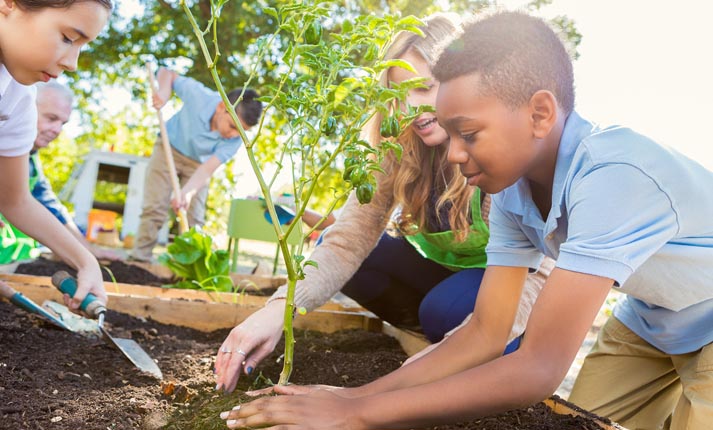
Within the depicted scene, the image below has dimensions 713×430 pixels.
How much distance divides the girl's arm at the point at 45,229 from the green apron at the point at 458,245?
47.1 inches

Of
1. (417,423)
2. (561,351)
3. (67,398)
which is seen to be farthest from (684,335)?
(67,398)

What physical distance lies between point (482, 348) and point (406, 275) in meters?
1.17

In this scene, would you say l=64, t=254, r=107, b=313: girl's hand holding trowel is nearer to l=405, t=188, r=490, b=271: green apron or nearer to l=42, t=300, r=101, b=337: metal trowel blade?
l=42, t=300, r=101, b=337: metal trowel blade

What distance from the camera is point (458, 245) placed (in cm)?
238

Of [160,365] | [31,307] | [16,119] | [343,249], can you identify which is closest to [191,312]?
[31,307]

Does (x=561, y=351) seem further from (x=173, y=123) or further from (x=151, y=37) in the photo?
(x=151, y=37)

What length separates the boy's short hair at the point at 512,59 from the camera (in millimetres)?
1391

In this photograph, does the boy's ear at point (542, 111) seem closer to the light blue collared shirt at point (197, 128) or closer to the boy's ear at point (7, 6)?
the boy's ear at point (7, 6)

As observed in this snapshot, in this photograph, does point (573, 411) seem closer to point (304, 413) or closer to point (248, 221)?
point (304, 413)

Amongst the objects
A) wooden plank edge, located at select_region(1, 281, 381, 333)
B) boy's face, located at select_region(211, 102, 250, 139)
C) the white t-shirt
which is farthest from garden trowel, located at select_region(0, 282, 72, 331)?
boy's face, located at select_region(211, 102, 250, 139)

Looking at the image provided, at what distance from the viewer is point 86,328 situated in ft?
7.87

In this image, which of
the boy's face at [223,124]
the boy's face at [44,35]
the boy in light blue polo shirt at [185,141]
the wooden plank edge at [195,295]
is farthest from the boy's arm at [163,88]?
the boy's face at [44,35]

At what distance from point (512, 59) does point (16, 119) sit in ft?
4.78

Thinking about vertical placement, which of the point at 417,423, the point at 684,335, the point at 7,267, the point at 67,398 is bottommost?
the point at 7,267
